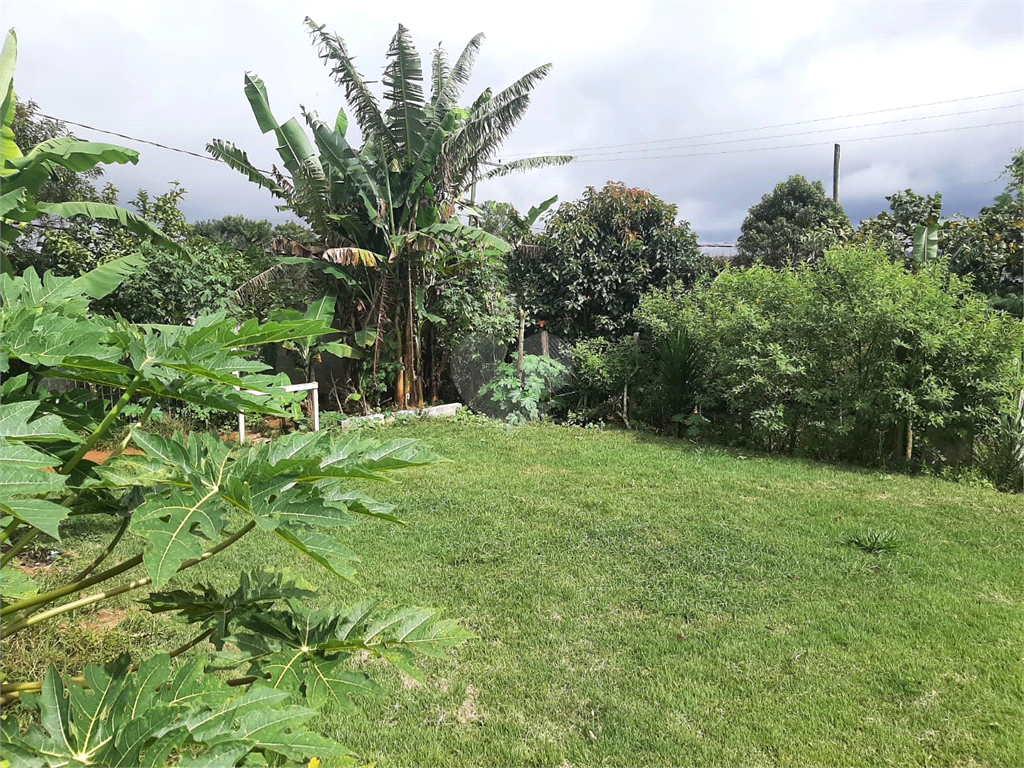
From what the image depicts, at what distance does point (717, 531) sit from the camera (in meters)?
4.71

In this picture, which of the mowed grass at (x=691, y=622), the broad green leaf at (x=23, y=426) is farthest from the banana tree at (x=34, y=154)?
the broad green leaf at (x=23, y=426)

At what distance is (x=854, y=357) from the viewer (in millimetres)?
7137

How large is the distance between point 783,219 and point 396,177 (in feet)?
44.0

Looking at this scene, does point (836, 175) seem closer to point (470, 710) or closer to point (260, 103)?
point (260, 103)

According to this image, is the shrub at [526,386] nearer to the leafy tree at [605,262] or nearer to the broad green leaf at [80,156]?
the leafy tree at [605,262]

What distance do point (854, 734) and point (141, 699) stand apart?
2.56 m

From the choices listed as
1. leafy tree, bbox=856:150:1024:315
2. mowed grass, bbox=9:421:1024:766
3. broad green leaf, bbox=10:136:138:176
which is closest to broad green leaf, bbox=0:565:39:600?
mowed grass, bbox=9:421:1024:766

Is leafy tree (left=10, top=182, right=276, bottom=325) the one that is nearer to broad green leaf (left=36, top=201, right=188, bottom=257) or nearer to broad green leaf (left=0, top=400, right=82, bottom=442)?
broad green leaf (left=36, top=201, right=188, bottom=257)

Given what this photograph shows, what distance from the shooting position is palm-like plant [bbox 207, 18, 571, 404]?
29.3 feet

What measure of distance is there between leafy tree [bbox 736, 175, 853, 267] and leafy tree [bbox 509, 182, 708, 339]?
7.84m

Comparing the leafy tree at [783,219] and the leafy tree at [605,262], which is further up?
the leafy tree at [783,219]

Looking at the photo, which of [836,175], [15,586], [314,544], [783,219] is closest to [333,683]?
[314,544]

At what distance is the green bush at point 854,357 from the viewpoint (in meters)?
6.48

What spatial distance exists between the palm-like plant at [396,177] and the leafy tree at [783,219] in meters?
10.9
